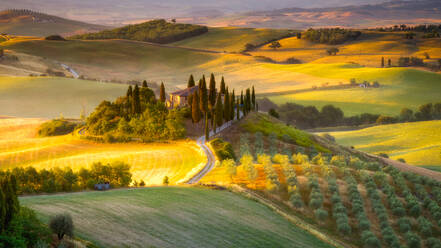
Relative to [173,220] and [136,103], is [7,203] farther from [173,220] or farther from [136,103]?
[136,103]

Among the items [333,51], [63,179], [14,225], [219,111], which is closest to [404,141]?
[219,111]

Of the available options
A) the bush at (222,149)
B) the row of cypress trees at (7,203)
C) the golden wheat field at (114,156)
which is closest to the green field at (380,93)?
the bush at (222,149)

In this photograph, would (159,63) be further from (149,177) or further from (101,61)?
(149,177)

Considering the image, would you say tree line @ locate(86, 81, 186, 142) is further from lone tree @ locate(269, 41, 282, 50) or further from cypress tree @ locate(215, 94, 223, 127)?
lone tree @ locate(269, 41, 282, 50)

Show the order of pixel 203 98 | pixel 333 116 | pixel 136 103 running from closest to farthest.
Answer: pixel 203 98
pixel 136 103
pixel 333 116

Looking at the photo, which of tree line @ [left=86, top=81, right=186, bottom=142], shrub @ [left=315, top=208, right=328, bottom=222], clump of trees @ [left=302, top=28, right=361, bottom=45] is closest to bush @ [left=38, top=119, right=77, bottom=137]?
tree line @ [left=86, top=81, right=186, bottom=142]

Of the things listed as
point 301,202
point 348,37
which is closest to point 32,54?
point 348,37
